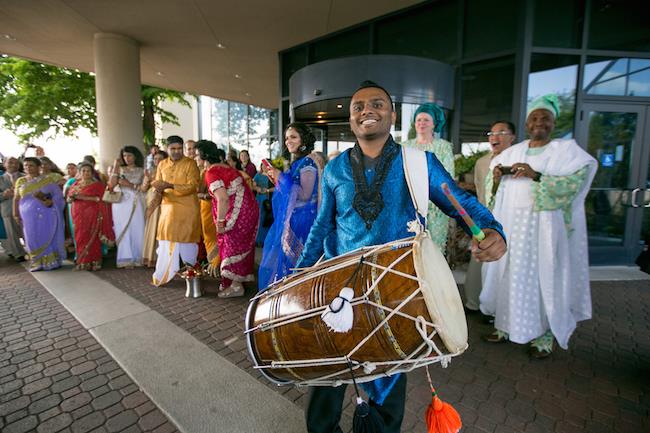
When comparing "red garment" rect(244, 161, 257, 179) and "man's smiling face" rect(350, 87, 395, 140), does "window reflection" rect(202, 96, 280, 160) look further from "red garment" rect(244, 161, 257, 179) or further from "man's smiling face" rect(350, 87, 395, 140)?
"man's smiling face" rect(350, 87, 395, 140)

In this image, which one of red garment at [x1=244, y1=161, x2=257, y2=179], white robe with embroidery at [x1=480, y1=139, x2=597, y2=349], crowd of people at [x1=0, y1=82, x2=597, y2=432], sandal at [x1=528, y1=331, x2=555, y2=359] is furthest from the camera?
red garment at [x1=244, y1=161, x2=257, y2=179]

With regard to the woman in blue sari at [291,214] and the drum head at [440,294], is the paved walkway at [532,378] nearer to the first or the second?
the woman in blue sari at [291,214]

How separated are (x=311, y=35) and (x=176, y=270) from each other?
6.84 m

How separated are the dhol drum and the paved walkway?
1119mm

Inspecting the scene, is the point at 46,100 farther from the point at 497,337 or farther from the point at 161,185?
the point at 497,337

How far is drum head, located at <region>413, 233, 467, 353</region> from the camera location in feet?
3.90

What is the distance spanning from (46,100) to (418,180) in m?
17.4

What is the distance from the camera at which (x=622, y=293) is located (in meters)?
4.68

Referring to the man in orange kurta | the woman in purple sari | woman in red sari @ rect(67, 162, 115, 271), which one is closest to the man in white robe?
the man in orange kurta

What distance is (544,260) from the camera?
2.90 metres

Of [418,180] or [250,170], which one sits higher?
[250,170]

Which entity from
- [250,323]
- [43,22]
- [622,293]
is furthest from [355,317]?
[43,22]

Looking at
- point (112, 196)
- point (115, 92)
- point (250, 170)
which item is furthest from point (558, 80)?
point (115, 92)

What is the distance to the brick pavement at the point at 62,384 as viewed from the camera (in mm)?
2215
